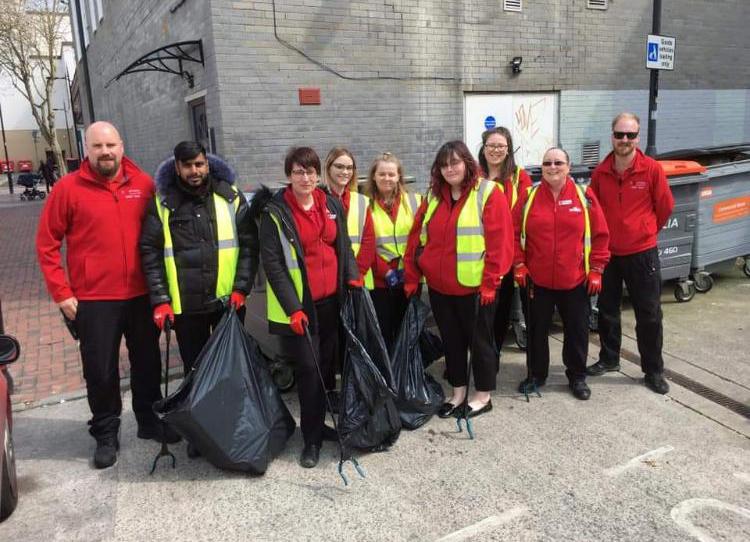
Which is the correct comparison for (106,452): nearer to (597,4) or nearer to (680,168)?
(680,168)

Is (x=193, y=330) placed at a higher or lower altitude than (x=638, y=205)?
lower

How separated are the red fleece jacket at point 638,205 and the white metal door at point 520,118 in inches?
196

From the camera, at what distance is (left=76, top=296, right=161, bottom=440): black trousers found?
338 cm

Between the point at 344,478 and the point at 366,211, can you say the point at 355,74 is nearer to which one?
the point at 366,211

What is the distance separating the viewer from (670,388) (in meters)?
4.20

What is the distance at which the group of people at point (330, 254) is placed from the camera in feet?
10.8

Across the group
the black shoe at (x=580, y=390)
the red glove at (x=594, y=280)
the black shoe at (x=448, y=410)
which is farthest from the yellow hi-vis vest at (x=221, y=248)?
the black shoe at (x=580, y=390)

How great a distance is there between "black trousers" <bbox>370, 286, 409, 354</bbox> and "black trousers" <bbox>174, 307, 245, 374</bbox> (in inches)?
37.7

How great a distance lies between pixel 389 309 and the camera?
4105mm

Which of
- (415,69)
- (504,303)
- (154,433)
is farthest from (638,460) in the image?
(415,69)

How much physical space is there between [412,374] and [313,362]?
0.70 m

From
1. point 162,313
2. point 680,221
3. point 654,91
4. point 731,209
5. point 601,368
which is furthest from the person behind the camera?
point 654,91

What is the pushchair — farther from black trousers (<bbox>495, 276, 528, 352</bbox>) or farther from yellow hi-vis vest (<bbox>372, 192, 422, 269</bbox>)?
black trousers (<bbox>495, 276, 528, 352</bbox>)

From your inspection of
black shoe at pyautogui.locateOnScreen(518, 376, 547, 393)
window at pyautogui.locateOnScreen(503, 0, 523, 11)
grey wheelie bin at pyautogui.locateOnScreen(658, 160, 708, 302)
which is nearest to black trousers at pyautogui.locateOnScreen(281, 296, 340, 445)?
black shoe at pyautogui.locateOnScreen(518, 376, 547, 393)
